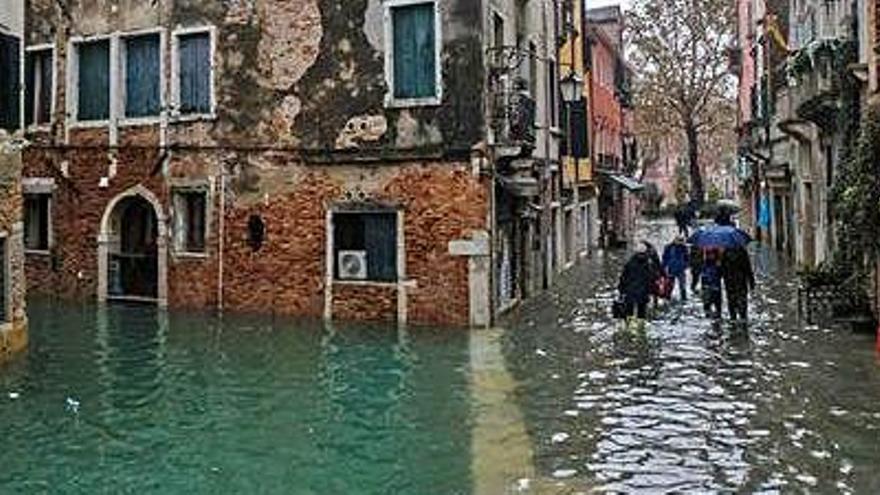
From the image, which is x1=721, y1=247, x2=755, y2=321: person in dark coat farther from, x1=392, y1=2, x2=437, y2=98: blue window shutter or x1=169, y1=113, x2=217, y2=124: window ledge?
x1=169, y1=113, x2=217, y2=124: window ledge

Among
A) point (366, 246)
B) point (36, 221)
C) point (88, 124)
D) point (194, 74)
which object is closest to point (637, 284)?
point (366, 246)

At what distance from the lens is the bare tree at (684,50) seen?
146 feet

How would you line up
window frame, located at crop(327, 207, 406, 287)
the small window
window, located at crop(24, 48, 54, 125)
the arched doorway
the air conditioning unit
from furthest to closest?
the small window
window, located at crop(24, 48, 54, 125)
the arched doorway
the air conditioning unit
window frame, located at crop(327, 207, 406, 287)

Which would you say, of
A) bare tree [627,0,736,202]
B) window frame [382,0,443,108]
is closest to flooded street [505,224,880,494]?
window frame [382,0,443,108]

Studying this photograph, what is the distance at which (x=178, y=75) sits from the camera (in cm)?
1870

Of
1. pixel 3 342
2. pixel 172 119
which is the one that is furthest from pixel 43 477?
pixel 172 119

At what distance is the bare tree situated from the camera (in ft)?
146

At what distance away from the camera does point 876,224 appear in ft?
44.2

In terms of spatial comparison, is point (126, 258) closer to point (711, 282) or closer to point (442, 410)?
point (711, 282)

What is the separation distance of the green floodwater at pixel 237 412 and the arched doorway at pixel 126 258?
3.38 m

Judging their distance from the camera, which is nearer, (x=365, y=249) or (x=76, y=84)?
(x=365, y=249)

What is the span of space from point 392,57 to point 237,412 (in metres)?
8.35

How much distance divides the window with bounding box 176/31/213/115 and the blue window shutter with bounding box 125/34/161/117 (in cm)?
48

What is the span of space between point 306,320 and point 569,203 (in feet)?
38.5
